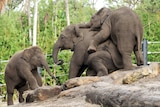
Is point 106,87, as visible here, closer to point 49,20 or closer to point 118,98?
point 118,98

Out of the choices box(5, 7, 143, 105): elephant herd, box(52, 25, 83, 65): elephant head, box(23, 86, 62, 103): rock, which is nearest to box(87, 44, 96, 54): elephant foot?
box(5, 7, 143, 105): elephant herd

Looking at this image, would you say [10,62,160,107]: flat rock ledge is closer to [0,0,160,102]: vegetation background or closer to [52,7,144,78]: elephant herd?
[52,7,144,78]: elephant herd

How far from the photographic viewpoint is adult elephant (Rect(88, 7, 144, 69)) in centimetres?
611

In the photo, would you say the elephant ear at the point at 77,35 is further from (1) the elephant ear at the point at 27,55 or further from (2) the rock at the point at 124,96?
(2) the rock at the point at 124,96

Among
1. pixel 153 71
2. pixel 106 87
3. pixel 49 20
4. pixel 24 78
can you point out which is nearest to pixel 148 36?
pixel 49 20

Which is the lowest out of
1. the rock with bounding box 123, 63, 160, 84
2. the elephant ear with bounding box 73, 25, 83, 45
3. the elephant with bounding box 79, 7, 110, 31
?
the rock with bounding box 123, 63, 160, 84

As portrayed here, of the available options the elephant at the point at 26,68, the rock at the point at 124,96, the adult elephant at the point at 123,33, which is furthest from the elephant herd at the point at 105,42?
the rock at the point at 124,96

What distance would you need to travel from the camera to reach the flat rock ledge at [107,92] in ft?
12.0

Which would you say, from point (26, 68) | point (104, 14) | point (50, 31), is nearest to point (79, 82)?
point (104, 14)

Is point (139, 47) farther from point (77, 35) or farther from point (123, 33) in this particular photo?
point (77, 35)

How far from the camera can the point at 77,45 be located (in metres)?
6.48

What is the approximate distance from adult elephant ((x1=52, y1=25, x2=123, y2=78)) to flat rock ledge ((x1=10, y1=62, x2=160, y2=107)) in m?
0.64

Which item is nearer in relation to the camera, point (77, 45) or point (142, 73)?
point (142, 73)

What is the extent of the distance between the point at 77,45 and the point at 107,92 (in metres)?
2.41
